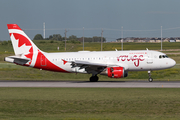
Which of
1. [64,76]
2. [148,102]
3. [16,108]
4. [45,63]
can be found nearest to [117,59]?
[45,63]

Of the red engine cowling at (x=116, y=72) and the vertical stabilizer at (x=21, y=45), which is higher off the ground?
the vertical stabilizer at (x=21, y=45)

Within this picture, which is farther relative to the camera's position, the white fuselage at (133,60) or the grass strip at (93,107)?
the white fuselage at (133,60)

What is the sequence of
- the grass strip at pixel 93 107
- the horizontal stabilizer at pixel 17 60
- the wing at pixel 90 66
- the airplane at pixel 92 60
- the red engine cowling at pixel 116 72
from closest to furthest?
1. the grass strip at pixel 93 107
2. the red engine cowling at pixel 116 72
3. the wing at pixel 90 66
4. the airplane at pixel 92 60
5. the horizontal stabilizer at pixel 17 60

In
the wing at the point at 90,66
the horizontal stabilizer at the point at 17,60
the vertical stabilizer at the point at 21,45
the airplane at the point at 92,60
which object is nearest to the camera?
the wing at the point at 90,66

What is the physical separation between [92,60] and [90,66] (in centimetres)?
133

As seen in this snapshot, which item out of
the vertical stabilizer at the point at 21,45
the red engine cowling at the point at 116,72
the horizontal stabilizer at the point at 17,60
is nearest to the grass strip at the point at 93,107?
the red engine cowling at the point at 116,72

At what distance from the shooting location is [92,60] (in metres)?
41.2

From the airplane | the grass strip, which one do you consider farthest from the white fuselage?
the grass strip

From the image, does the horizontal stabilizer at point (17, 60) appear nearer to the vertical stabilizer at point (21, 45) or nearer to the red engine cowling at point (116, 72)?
the vertical stabilizer at point (21, 45)

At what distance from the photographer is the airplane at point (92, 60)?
3991cm

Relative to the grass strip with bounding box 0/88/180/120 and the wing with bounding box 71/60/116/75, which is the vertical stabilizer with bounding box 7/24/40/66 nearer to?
the wing with bounding box 71/60/116/75

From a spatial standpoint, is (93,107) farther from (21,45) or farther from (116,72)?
(21,45)

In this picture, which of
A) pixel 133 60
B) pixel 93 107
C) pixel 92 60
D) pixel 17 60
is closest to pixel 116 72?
pixel 133 60

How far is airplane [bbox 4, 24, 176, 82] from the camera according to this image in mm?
39906
